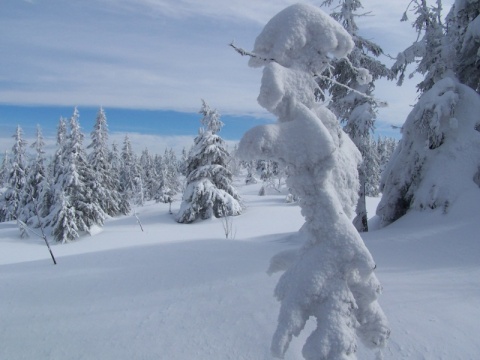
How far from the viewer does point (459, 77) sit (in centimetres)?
1128

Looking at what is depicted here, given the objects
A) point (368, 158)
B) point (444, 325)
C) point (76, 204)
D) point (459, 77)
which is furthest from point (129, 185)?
point (444, 325)

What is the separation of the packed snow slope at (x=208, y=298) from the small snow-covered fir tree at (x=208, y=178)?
15.1 meters

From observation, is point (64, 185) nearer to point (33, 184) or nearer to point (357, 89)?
point (33, 184)

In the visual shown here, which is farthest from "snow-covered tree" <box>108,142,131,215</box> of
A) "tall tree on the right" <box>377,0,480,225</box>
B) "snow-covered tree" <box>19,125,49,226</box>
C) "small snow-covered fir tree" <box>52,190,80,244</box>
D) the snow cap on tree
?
the snow cap on tree

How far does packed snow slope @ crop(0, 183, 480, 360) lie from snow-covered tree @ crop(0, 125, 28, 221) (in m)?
26.4

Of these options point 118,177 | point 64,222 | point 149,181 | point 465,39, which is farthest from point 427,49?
point 149,181

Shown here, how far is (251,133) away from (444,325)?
14.5 feet

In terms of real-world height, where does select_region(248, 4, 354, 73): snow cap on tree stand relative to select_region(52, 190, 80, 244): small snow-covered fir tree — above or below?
above

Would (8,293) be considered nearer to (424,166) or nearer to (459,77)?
(424,166)

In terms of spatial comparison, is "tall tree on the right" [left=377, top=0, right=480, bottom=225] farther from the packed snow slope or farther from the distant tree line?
the distant tree line

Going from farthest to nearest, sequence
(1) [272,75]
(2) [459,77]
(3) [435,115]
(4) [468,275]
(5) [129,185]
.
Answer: (5) [129,185]
(2) [459,77]
(3) [435,115]
(4) [468,275]
(1) [272,75]

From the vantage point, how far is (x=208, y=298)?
253 inches

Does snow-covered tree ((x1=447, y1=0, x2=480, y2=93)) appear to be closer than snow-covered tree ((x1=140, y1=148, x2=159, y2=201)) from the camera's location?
Yes

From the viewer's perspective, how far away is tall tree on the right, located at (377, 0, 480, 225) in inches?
377
